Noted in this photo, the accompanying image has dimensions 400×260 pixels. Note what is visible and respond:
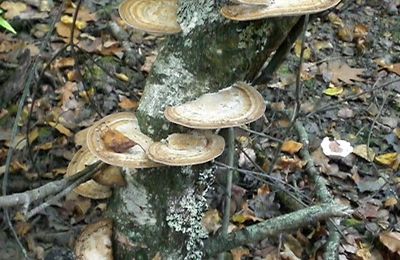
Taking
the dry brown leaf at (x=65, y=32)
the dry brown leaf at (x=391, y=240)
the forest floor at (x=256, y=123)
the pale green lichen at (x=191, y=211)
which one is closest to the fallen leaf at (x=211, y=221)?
the forest floor at (x=256, y=123)

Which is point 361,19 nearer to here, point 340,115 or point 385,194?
point 340,115

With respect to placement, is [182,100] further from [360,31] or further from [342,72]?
[360,31]

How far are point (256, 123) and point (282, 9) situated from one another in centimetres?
203

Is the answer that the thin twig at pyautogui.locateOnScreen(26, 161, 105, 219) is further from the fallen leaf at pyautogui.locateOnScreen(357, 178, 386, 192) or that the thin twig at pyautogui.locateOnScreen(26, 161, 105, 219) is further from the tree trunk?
the fallen leaf at pyautogui.locateOnScreen(357, 178, 386, 192)

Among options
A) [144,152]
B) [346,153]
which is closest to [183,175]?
[144,152]

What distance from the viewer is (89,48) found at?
4809mm

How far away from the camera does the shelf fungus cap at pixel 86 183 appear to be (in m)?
A: 2.72

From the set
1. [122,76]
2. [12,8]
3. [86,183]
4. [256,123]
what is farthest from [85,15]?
[86,183]

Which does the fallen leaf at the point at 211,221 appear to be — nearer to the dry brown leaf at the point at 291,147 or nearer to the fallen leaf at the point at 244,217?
the fallen leaf at the point at 244,217

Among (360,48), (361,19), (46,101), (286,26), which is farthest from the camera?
(361,19)

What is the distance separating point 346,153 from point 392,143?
583 mm

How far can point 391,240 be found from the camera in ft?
11.5

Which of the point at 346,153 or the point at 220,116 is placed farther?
the point at 346,153

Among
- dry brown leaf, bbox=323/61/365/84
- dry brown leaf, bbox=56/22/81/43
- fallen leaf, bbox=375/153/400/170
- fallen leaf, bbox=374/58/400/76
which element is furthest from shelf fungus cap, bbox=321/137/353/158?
dry brown leaf, bbox=56/22/81/43
